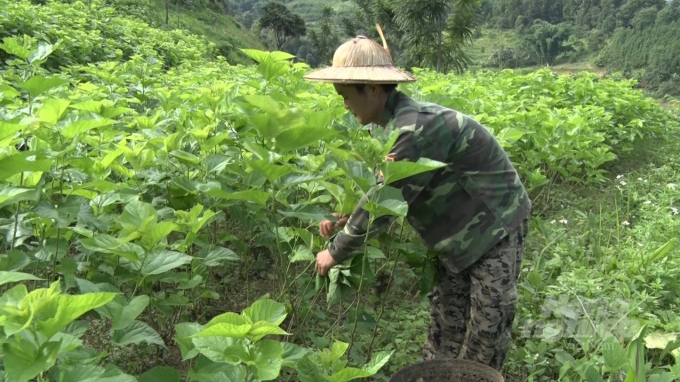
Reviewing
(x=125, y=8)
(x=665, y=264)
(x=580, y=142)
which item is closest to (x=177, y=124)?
(x=665, y=264)

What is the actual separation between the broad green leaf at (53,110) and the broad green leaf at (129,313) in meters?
0.77

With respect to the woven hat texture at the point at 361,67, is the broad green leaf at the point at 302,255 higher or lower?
lower

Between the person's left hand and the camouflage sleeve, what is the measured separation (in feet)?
0.10

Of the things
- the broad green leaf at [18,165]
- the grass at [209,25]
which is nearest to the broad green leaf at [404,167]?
the broad green leaf at [18,165]

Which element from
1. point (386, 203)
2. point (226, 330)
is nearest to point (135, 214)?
point (226, 330)

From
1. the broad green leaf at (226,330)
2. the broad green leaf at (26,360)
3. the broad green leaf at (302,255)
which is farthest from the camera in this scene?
the broad green leaf at (302,255)

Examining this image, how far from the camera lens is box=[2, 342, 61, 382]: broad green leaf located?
919 mm

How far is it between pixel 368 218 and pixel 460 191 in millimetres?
540

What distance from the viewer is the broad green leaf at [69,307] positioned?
94 cm

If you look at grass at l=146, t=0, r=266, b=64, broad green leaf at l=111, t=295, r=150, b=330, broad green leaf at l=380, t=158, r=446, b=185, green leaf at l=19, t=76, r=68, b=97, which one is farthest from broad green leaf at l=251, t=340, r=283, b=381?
grass at l=146, t=0, r=266, b=64

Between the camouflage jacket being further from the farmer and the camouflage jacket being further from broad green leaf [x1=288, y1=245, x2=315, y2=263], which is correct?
broad green leaf [x1=288, y1=245, x2=315, y2=263]

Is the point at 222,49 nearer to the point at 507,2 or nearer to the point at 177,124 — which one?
the point at 177,124

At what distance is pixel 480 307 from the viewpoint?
2285 millimetres

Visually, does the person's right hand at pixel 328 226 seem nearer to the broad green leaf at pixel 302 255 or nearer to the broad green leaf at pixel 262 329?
the broad green leaf at pixel 302 255
